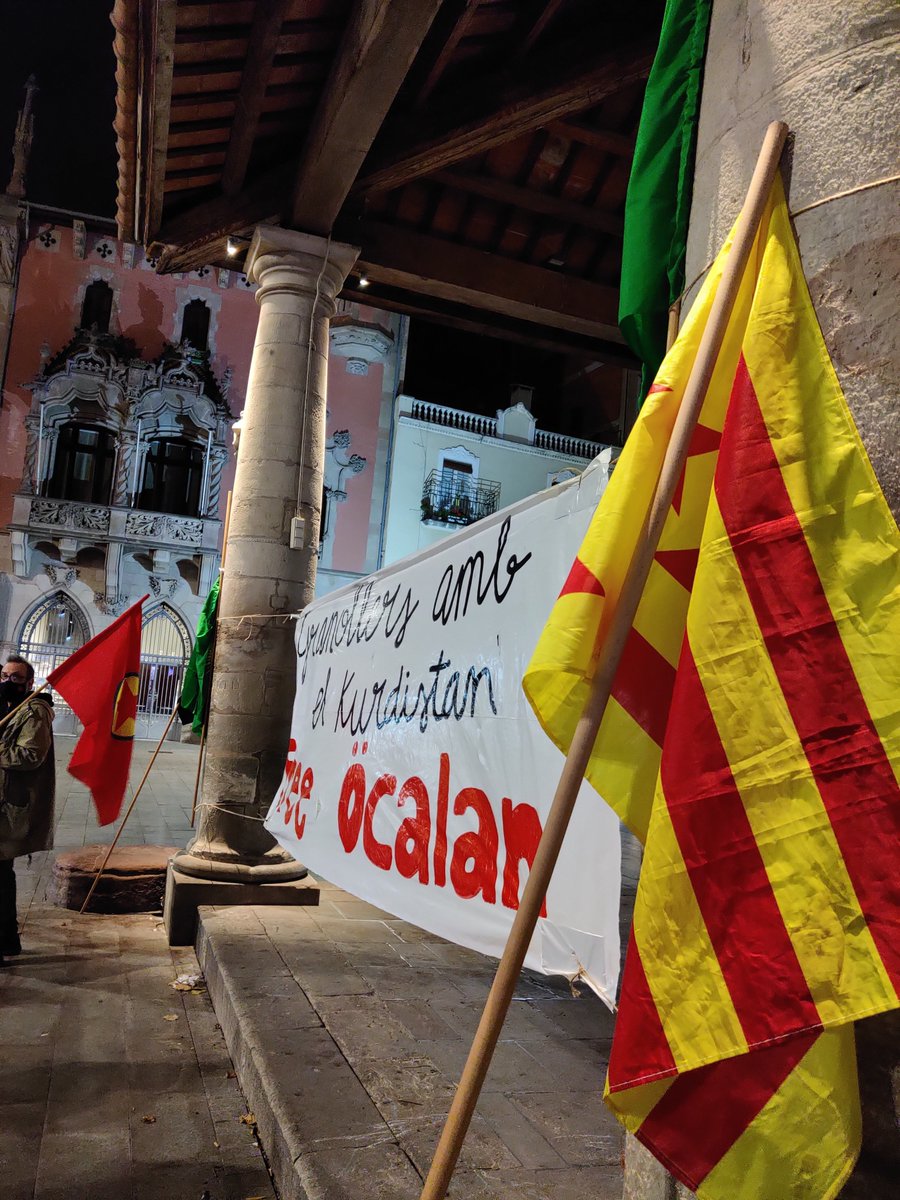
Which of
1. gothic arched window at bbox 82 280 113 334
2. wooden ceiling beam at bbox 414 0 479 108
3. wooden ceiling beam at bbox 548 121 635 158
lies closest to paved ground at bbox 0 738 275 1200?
wooden ceiling beam at bbox 414 0 479 108

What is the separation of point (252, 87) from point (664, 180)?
3995 mm

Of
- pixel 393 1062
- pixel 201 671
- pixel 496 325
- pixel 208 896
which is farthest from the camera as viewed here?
pixel 496 325

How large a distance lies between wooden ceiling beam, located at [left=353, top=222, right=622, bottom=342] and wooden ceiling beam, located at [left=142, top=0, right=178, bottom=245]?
1421mm

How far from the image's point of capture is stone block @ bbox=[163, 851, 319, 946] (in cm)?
536

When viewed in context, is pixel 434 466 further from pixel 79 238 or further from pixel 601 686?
pixel 601 686

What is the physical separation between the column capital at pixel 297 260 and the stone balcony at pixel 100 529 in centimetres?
1759

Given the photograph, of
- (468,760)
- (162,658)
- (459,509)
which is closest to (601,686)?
(468,760)

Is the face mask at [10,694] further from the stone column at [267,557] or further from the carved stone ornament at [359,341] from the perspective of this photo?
the carved stone ornament at [359,341]

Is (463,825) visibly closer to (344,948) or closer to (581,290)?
(344,948)

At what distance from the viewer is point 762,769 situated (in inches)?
49.9

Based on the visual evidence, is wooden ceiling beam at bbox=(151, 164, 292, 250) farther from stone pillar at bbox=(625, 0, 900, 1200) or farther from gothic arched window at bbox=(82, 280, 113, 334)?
gothic arched window at bbox=(82, 280, 113, 334)

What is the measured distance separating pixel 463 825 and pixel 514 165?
16.7ft

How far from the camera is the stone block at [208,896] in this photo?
536 cm

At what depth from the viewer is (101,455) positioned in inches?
908
